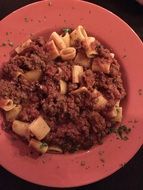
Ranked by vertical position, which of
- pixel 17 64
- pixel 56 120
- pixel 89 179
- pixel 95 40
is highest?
pixel 95 40

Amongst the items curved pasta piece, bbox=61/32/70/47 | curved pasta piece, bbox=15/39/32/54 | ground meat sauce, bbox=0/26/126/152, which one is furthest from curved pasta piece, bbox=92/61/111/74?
curved pasta piece, bbox=15/39/32/54

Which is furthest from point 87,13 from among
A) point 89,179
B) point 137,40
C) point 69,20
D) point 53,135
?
point 89,179

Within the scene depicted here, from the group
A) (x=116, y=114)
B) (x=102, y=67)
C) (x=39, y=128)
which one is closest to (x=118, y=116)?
(x=116, y=114)

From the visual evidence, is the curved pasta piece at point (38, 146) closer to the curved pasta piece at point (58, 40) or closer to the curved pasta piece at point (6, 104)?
the curved pasta piece at point (6, 104)

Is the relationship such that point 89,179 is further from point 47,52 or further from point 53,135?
point 47,52

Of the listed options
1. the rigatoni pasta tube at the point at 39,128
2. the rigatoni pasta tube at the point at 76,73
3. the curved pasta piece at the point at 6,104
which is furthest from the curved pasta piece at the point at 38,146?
the rigatoni pasta tube at the point at 76,73

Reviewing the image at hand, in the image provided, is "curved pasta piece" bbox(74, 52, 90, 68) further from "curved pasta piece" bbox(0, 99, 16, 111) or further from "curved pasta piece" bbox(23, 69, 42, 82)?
"curved pasta piece" bbox(0, 99, 16, 111)
